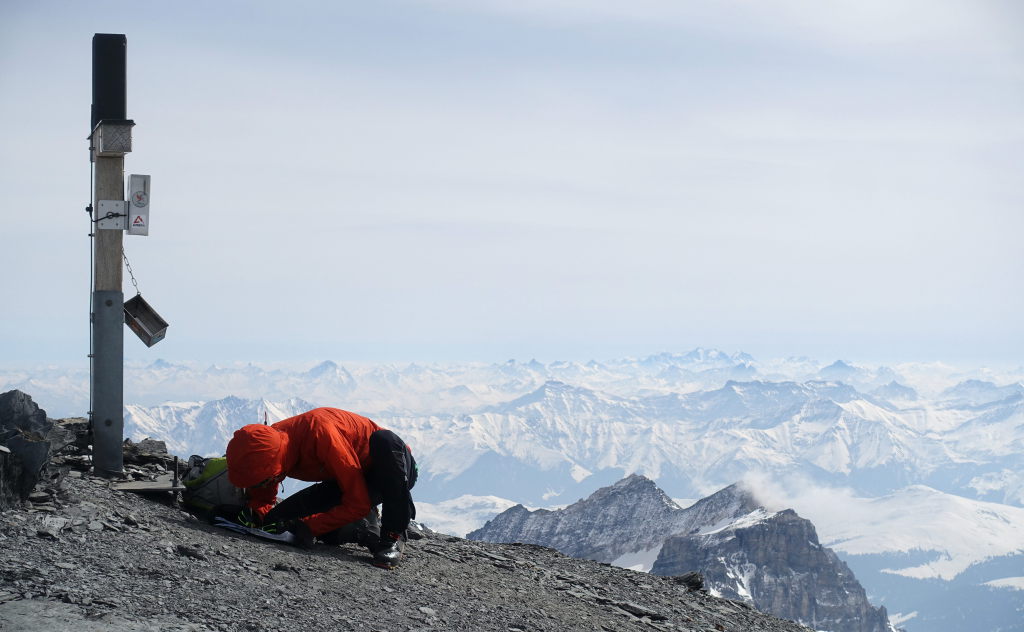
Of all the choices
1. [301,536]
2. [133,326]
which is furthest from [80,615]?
[133,326]

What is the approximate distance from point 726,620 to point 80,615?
30.7 ft

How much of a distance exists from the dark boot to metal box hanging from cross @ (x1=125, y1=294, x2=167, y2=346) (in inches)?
159

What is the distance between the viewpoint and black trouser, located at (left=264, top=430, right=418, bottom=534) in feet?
39.4

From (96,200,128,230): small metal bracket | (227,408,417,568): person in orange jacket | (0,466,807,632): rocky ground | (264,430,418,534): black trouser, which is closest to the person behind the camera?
(0,466,807,632): rocky ground

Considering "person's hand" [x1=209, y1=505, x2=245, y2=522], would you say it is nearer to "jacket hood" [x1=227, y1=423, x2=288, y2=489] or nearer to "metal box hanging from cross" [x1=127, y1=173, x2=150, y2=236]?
"jacket hood" [x1=227, y1=423, x2=288, y2=489]

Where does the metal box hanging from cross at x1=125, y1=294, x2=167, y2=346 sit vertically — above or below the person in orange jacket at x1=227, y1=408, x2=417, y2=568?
above

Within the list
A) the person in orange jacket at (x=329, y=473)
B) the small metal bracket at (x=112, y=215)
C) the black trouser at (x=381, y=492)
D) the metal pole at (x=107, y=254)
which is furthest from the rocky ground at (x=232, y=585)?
the small metal bracket at (x=112, y=215)

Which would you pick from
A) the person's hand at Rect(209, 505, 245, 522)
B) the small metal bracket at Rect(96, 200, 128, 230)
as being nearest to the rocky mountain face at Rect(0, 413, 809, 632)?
the person's hand at Rect(209, 505, 245, 522)

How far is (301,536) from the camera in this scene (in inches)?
468

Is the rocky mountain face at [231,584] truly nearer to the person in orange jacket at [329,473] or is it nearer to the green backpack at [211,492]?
the green backpack at [211,492]

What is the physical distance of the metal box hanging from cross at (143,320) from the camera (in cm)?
1286

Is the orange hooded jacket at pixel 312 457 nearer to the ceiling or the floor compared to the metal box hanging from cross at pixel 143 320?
nearer to the floor

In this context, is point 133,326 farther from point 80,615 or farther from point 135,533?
point 80,615

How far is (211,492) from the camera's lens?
12500 mm
